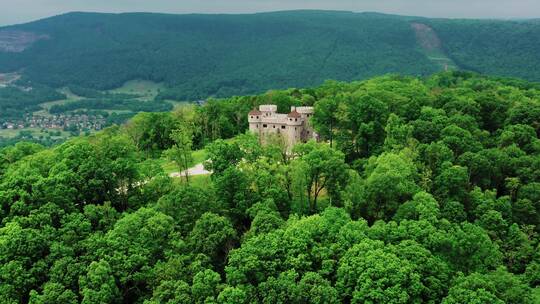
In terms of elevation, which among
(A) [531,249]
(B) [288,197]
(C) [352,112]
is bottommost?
(A) [531,249]

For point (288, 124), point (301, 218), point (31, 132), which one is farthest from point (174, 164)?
point (31, 132)

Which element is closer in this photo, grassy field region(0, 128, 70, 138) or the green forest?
the green forest

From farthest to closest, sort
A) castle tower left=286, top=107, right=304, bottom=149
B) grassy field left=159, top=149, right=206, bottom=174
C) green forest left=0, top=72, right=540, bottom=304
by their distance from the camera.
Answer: castle tower left=286, top=107, right=304, bottom=149 < grassy field left=159, top=149, right=206, bottom=174 < green forest left=0, top=72, right=540, bottom=304

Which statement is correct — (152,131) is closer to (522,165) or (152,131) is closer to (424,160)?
(424,160)

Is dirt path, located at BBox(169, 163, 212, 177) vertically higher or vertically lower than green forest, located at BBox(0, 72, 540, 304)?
lower

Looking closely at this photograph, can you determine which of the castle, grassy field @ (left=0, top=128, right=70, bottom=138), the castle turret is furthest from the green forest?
grassy field @ (left=0, top=128, right=70, bottom=138)

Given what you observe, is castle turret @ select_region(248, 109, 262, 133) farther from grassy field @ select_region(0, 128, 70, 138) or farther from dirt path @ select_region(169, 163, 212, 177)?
grassy field @ select_region(0, 128, 70, 138)

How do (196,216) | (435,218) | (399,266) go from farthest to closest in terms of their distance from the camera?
1. (196,216)
2. (435,218)
3. (399,266)

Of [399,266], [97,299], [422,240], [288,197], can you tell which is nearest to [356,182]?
[288,197]
